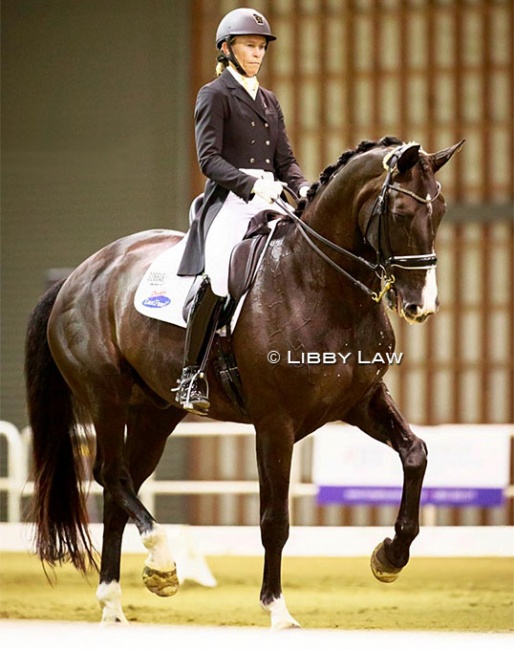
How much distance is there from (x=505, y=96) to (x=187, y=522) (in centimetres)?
362

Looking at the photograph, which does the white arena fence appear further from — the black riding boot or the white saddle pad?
the black riding boot

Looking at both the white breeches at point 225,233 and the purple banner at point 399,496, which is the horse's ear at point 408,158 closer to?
the white breeches at point 225,233

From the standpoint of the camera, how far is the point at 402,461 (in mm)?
4105

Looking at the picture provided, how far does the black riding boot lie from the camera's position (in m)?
4.20

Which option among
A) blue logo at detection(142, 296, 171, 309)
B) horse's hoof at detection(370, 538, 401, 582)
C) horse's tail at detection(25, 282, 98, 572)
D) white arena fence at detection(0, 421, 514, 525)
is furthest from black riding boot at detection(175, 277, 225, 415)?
white arena fence at detection(0, 421, 514, 525)

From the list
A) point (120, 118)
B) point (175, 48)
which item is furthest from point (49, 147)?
point (175, 48)

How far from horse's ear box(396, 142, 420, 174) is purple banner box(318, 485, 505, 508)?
3.28 m

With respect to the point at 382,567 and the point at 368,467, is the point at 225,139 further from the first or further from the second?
the point at 368,467

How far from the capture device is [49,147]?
854 cm

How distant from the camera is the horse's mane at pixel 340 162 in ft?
13.1

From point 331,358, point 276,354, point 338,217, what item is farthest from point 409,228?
point 276,354

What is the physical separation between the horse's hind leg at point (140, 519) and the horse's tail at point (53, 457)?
0.10 meters

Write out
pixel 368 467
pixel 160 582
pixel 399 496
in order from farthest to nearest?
pixel 368 467 < pixel 399 496 < pixel 160 582

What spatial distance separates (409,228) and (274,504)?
1.06 meters
